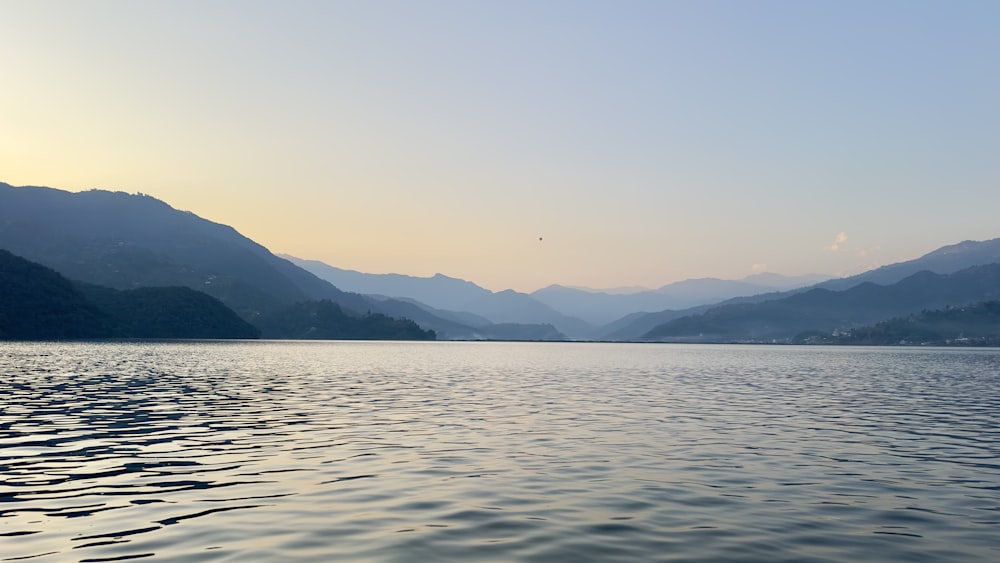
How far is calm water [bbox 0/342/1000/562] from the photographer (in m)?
18.3

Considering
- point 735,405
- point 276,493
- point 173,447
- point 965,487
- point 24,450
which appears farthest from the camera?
point 735,405

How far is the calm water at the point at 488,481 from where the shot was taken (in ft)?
60.0

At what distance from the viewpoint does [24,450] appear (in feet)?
105

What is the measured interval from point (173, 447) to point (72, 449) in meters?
4.18

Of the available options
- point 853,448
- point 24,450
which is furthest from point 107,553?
point 853,448

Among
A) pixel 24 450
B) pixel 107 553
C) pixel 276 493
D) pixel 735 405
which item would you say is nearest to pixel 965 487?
pixel 276 493

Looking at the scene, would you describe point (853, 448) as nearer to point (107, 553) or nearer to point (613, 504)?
point (613, 504)

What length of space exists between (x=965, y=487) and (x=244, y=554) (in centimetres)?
2523

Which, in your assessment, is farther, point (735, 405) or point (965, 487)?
point (735, 405)

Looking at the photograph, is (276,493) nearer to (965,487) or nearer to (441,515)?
(441,515)

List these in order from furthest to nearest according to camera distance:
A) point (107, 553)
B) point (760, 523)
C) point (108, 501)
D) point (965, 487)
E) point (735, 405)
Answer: point (735, 405) → point (965, 487) → point (108, 501) → point (760, 523) → point (107, 553)

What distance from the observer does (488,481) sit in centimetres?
2677

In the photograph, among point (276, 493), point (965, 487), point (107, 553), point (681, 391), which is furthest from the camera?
point (681, 391)

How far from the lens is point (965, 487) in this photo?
2686cm
